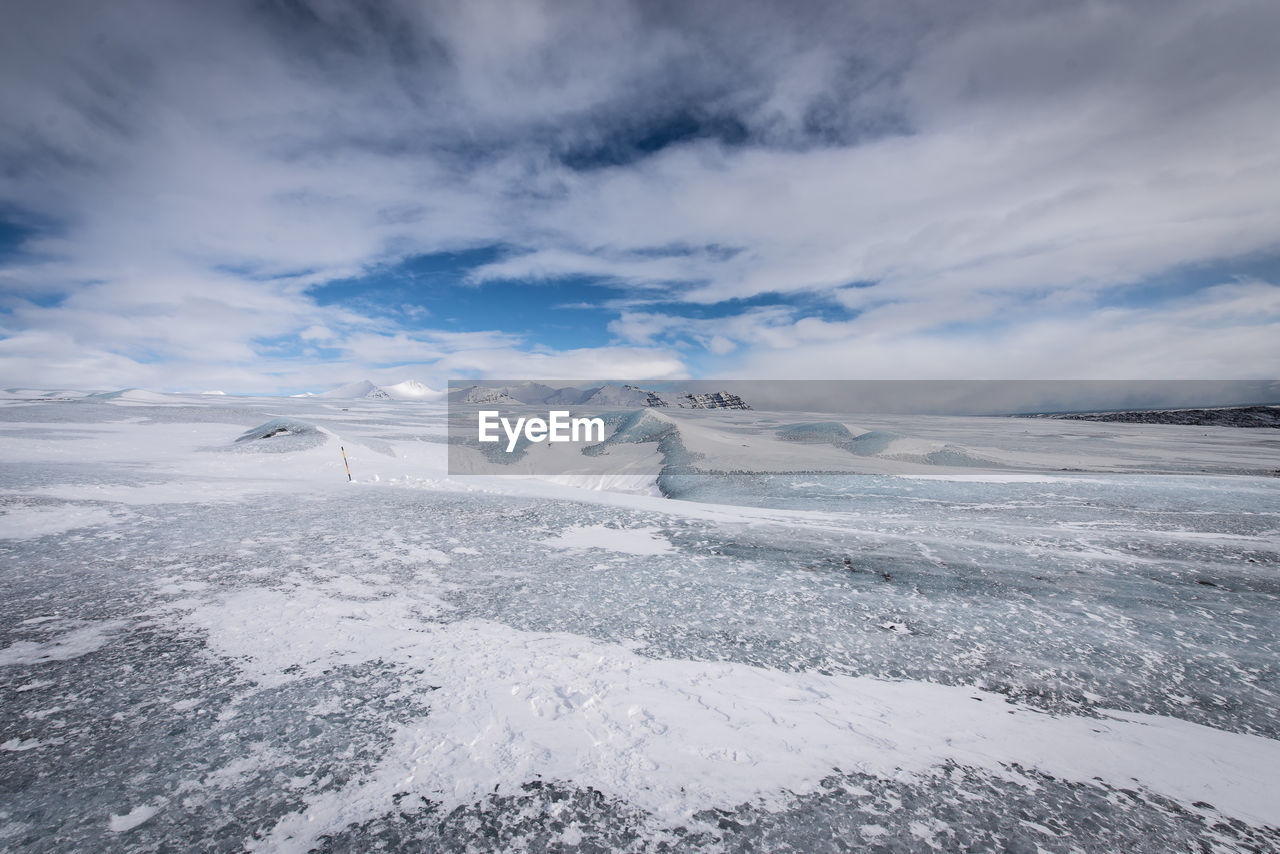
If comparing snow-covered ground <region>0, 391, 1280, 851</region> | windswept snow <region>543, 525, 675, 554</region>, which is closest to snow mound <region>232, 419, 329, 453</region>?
snow-covered ground <region>0, 391, 1280, 851</region>

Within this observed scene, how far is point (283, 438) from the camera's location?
21.3 m

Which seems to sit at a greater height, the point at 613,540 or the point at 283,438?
the point at 283,438

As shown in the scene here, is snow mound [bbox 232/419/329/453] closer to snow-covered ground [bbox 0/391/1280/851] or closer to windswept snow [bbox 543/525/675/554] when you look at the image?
snow-covered ground [bbox 0/391/1280/851]

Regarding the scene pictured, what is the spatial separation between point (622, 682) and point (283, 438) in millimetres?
22659

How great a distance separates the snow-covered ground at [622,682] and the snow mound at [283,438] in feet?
28.5

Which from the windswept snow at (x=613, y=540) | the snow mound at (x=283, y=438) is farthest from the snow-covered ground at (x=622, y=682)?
the snow mound at (x=283, y=438)

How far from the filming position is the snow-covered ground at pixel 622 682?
3.05m

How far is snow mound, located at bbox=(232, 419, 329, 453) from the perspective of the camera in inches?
777

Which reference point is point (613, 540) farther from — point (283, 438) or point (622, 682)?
point (283, 438)

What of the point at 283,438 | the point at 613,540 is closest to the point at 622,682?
the point at 613,540

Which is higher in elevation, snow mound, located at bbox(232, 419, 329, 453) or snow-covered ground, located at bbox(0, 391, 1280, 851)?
snow mound, located at bbox(232, 419, 329, 453)

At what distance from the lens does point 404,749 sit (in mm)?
3551

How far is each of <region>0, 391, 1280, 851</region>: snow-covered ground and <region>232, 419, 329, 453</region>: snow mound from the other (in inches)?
342

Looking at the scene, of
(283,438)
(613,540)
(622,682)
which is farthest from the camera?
(283,438)
